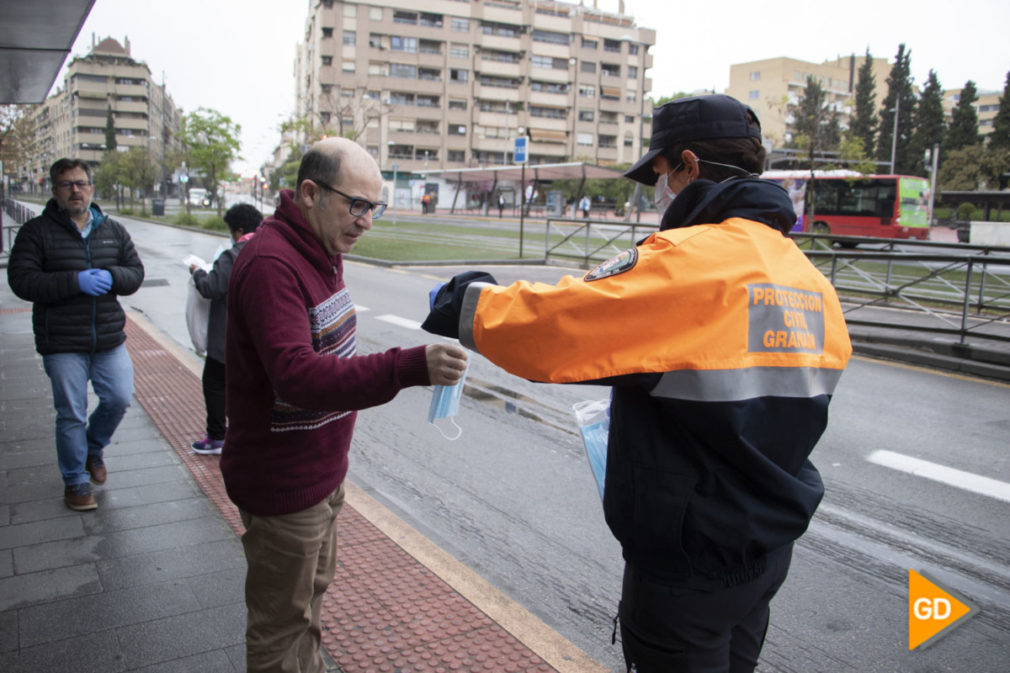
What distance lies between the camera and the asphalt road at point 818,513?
338cm

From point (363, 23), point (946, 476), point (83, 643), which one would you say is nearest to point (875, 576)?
point (946, 476)

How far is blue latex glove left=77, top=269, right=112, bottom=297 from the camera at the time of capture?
416cm

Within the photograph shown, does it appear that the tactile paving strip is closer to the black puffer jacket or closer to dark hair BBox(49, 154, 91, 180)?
the black puffer jacket

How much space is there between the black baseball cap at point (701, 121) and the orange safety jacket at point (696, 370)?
0.26 meters

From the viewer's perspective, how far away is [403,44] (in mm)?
80938

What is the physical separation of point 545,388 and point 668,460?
6090 millimetres

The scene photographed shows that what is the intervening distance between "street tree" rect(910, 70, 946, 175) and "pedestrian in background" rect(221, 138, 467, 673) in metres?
76.6

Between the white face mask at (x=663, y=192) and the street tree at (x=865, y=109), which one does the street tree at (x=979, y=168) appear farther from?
the white face mask at (x=663, y=192)

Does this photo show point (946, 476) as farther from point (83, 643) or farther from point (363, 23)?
point (363, 23)

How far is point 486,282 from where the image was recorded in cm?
178

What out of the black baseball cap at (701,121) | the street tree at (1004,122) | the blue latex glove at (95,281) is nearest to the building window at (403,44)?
the street tree at (1004,122)

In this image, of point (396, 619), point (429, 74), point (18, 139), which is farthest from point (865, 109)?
point (396, 619)

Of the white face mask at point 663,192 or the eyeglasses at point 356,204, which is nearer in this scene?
the white face mask at point 663,192

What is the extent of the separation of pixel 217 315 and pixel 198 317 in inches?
6.3
